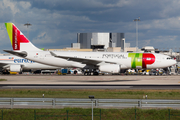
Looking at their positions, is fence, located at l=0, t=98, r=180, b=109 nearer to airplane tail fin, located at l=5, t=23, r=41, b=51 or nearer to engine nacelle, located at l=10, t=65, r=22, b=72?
airplane tail fin, located at l=5, t=23, r=41, b=51

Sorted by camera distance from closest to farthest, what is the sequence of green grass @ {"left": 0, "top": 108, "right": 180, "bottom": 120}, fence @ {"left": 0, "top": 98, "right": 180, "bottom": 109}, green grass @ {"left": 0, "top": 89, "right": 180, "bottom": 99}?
1. green grass @ {"left": 0, "top": 108, "right": 180, "bottom": 120}
2. fence @ {"left": 0, "top": 98, "right": 180, "bottom": 109}
3. green grass @ {"left": 0, "top": 89, "right": 180, "bottom": 99}

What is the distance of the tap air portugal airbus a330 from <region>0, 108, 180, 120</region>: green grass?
3543cm

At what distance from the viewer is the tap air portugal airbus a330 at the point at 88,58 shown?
5616cm

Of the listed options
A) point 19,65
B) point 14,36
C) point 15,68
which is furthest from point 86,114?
point 19,65

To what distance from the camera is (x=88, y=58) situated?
58.2 m

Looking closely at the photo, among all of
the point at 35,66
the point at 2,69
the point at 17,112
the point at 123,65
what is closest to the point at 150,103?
the point at 17,112

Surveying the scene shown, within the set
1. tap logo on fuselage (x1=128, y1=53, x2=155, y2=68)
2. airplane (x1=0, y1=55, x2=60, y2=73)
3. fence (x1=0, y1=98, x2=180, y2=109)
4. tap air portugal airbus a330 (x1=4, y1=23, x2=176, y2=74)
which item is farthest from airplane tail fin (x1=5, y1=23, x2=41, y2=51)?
fence (x1=0, y1=98, x2=180, y2=109)

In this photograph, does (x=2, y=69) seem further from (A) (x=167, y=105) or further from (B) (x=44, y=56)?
(A) (x=167, y=105)

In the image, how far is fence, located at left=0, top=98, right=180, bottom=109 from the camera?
19.7 metres

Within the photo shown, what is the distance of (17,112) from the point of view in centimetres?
1839

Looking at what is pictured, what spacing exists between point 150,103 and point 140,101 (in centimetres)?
148

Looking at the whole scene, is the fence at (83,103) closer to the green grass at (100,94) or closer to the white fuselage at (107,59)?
the green grass at (100,94)

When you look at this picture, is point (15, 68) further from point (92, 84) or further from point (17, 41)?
point (92, 84)

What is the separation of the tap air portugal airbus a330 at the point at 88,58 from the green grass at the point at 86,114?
35435 mm
